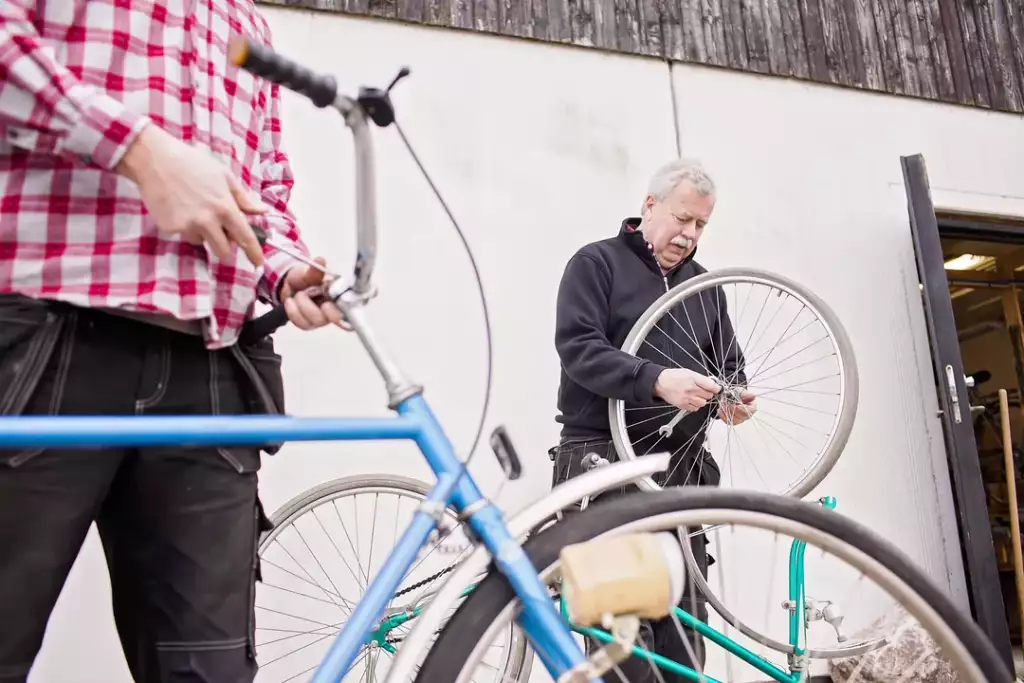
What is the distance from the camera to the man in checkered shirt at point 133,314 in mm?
678

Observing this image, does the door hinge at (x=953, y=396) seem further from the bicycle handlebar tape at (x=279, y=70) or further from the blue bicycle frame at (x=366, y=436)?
→ the bicycle handlebar tape at (x=279, y=70)

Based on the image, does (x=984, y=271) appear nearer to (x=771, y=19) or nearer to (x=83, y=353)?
(x=771, y=19)

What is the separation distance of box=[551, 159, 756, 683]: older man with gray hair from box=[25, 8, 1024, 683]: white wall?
2.68 ft

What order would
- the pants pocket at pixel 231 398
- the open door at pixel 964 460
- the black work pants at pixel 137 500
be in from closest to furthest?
1. the black work pants at pixel 137 500
2. the pants pocket at pixel 231 398
3. the open door at pixel 964 460

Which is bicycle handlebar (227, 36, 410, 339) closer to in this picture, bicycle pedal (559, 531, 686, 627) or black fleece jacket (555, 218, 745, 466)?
bicycle pedal (559, 531, 686, 627)

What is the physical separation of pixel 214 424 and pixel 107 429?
0.28ft

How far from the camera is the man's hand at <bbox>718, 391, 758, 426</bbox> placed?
156cm

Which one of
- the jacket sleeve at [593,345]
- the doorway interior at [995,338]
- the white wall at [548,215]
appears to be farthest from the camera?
the doorway interior at [995,338]

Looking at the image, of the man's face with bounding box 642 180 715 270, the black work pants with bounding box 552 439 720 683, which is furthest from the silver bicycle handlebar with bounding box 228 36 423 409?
the man's face with bounding box 642 180 715 270

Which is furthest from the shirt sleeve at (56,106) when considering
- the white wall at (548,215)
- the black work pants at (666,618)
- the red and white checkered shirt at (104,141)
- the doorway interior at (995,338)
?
the doorway interior at (995,338)

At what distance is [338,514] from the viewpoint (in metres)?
2.21

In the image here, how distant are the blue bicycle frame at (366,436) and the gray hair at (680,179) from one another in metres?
1.14

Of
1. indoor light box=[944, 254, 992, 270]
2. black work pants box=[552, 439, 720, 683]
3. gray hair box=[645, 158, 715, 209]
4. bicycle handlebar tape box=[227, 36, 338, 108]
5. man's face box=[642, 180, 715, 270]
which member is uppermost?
indoor light box=[944, 254, 992, 270]

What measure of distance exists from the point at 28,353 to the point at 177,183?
0.71 feet
